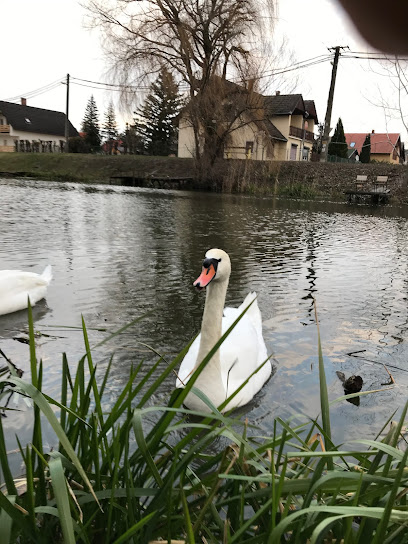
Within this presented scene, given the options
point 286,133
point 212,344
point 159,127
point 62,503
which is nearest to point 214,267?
point 212,344

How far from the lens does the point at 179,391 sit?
1552 millimetres

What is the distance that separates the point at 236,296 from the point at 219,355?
2.81m

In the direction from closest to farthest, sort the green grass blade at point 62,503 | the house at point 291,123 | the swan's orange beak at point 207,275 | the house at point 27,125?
the green grass blade at point 62,503, the swan's orange beak at point 207,275, the house at point 291,123, the house at point 27,125

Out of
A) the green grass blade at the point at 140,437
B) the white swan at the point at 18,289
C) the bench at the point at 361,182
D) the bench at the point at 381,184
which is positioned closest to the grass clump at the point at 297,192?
the bench at the point at 361,182

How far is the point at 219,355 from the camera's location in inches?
135

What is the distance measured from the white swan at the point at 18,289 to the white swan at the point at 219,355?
2019 mm

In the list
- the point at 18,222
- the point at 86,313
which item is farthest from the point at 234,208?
the point at 86,313

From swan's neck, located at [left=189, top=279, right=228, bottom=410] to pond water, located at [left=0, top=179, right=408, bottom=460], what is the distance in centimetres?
28

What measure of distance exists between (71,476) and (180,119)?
31.0m

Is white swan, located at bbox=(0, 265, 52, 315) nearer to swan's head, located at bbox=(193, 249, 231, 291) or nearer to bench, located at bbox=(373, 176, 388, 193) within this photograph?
swan's head, located at bbox=(193, 249, 231, 291)

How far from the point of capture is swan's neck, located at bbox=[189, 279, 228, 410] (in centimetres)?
312

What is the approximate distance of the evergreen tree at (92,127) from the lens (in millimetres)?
57281

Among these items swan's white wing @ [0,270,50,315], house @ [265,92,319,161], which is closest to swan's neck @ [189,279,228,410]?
swan's white wing @ [0,270,50,315]

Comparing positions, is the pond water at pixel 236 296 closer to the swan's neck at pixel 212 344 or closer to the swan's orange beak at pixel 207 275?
the swan's neck at pixel 212 344
